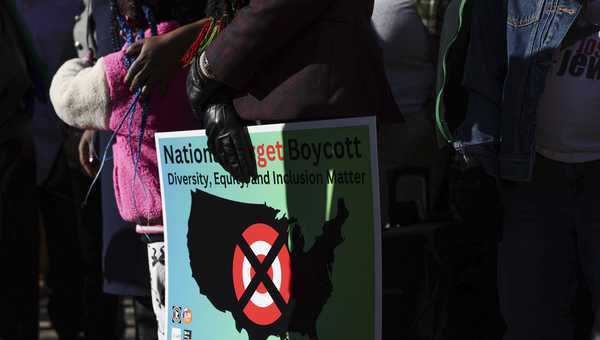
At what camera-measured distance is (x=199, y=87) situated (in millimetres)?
2674

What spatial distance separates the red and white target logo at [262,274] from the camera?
264 centimetres

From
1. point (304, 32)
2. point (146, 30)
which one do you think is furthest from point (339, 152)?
point (146, 30)

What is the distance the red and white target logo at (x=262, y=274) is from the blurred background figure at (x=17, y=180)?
1.86m

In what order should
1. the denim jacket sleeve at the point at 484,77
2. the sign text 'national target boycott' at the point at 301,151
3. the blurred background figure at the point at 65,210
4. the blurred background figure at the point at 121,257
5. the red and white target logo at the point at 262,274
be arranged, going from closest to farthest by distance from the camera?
1. the sign text 'national target boycott' at the point at 301,151
2. the red and white target logo at the point at 262,274
3. the denim jacket sleeve at the point at 484,77
4. the blurred background figure at the point at 121,257
5. the blurred background figure at the point at 65,210

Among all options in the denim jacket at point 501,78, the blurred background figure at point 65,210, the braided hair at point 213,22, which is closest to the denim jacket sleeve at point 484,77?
the denim jacket at point 501,78

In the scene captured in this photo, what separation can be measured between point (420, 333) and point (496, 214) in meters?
0.49

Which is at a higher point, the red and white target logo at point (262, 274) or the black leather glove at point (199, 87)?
the black leather glove at point (199, 87)

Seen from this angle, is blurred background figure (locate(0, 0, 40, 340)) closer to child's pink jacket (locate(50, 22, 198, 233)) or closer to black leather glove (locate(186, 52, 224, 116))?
child's pink jacket (locate(50, 22, 198, 233))

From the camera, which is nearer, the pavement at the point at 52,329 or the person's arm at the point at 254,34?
the person's arm at the point at 254,34

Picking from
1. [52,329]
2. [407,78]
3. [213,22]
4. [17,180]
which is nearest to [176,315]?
[213,22]

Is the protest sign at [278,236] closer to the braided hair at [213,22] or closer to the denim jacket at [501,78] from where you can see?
the braided hair at [213,22]

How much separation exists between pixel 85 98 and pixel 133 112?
0.15 metres

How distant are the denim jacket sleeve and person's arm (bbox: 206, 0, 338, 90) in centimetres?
62

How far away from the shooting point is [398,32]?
3623 millimetres
